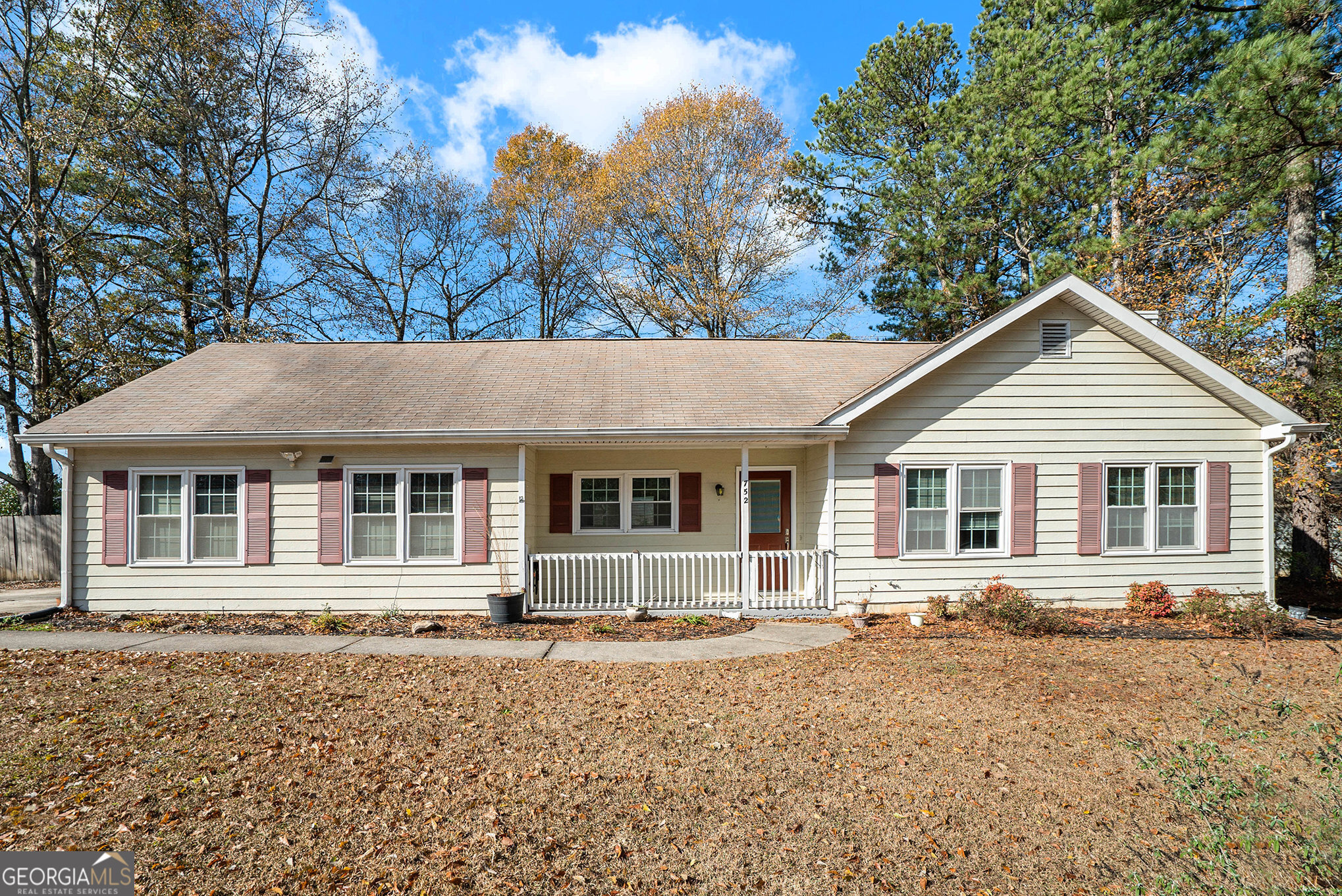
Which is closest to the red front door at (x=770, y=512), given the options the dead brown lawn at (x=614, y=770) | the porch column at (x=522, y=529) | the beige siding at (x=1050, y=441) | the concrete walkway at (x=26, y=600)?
the beige siding at (x=1050, y=441)

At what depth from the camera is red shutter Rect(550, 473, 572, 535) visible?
11453 mm

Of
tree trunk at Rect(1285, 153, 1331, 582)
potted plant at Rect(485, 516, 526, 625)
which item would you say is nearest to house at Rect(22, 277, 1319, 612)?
potted plant at Rect(485, 516, 526, 625)

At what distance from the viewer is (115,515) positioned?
9.98 metres

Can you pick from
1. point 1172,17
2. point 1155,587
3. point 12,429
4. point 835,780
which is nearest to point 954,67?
point 1172,17

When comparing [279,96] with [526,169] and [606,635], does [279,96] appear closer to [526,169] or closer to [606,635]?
[526,169]

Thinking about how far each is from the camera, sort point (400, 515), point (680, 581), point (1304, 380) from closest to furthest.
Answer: point (400, 515) → point (680, 581) → point (1304, 380)

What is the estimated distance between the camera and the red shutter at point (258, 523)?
32.9ft

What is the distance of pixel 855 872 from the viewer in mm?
3494

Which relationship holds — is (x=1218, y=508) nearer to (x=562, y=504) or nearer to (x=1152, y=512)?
(x=1152, y=512)

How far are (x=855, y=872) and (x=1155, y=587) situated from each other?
904cm

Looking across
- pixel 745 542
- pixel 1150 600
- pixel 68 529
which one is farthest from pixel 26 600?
pixel 1150 600

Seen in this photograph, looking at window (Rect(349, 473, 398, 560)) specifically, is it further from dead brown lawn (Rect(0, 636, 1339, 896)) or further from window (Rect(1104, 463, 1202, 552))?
window (Rect(1104, 463, 1202, 552))

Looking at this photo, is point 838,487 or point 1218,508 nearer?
point 838,487

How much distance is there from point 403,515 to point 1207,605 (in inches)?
471
